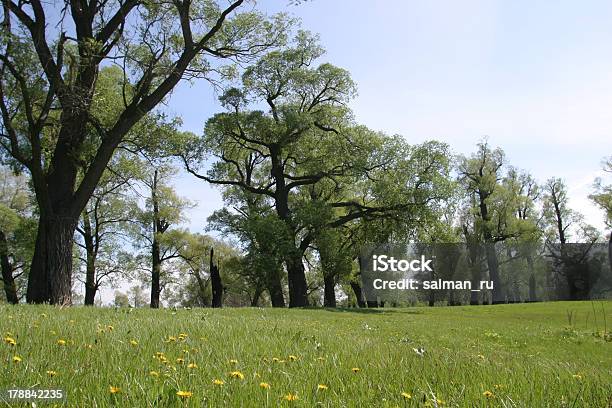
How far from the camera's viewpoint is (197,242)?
165ft

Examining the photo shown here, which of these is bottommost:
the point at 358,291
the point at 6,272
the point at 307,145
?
the point at 358,291

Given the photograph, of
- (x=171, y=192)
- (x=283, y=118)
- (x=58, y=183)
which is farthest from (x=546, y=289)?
(x=58, y=183)

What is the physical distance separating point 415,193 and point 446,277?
19028 millimetres

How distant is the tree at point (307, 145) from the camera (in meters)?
31.2

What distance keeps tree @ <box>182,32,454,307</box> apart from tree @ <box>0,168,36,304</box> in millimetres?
15354

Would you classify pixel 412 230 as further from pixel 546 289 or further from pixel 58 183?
pixel 546 289

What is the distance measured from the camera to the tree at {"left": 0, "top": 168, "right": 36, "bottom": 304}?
36.7m

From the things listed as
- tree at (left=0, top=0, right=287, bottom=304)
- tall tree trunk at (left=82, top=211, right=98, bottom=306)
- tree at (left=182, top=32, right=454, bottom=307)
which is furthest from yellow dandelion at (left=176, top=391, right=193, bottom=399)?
tall tree trunk at (left=82, top=211, right=98, bottom=306)

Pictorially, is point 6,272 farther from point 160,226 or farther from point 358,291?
point 358,291

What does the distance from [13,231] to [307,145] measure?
87.1 feet

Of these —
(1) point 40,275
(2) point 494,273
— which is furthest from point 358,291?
(1) point 40,275

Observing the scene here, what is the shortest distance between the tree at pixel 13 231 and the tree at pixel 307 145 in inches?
604

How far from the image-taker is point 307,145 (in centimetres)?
3284

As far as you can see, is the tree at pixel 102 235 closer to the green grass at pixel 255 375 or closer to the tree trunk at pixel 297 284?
the tree trunk at pixel 297 284
